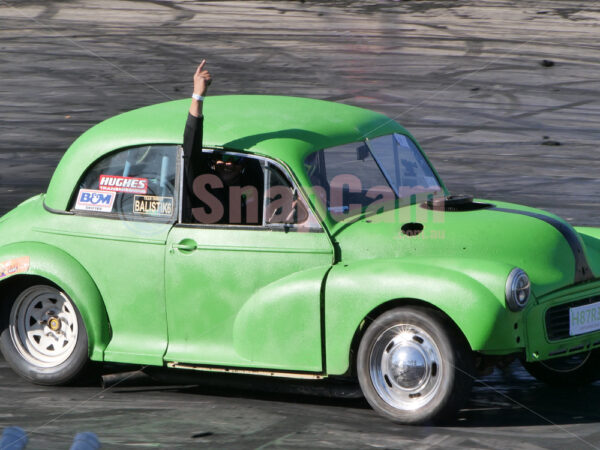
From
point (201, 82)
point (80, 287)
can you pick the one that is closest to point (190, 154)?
point (201, 82)

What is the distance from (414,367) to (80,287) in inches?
89.8

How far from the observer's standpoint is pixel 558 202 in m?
12.3

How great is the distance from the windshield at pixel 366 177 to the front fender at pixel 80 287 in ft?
5.32

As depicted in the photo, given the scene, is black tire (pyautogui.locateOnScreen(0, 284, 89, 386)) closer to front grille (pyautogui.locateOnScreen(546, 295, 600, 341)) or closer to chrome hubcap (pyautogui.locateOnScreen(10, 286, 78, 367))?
chrome hubcap (pyautogui.locateOnScreen(10, 286, 78, 367))

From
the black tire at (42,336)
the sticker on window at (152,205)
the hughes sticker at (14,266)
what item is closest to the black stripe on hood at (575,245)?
the sticker on window at (152,205)

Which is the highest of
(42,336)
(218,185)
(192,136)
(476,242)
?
(192,136)

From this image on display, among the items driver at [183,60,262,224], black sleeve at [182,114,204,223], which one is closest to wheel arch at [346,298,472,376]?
driver at [183,60,262,224]

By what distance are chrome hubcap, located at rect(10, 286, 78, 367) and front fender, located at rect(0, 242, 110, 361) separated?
0.61ft

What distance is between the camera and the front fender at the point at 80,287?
22.7ft

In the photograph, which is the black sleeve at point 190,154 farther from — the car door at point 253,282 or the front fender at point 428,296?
the front fender at point 428,296

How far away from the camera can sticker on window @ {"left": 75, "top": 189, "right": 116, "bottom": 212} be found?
706 centimetres

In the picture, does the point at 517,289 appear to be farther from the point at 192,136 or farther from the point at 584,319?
the point at 192,136

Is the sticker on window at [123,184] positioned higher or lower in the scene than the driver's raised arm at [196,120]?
lower

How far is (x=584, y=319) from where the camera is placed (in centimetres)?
632
